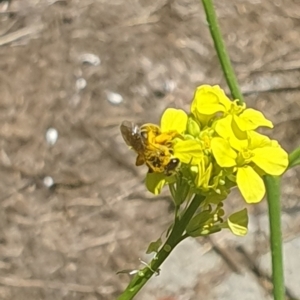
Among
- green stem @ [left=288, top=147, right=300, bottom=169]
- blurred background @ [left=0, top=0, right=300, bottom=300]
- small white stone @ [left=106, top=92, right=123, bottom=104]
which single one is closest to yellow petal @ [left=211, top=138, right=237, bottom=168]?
green stem @ [left=288, top=147, right=300, bottom=169]

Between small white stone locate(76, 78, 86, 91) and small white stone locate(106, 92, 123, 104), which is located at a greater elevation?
small white stone locate(76, 78, 86, 91)

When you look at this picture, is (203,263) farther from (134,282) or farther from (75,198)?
(134,282)

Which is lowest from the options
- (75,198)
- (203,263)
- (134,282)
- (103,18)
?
(203,263)

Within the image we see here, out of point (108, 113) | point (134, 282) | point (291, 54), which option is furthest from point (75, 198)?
point (134, 282)

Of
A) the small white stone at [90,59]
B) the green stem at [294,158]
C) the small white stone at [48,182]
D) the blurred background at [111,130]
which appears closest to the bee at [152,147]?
the green stem at [294,158]

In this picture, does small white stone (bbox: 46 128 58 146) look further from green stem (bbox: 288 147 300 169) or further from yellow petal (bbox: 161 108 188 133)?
yellow petal (bbox: 161 108 188 133)

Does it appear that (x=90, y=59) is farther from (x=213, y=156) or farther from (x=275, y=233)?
(x=213, y=156)

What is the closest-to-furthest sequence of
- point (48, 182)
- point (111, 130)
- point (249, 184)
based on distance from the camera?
point (249, 184)
point (48, 182)
point (111, 130)

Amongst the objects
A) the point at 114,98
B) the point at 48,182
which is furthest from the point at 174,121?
the point at 114,98
